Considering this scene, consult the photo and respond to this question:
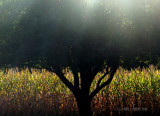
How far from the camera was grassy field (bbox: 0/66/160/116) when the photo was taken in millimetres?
8852

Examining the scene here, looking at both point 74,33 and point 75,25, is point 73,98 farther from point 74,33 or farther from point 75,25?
point 75,25

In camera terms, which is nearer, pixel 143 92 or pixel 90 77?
pixel 90 77

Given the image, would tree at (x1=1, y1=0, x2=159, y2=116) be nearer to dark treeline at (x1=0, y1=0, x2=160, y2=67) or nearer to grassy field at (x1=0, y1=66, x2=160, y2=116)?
dark treeline at (x1=0, y1=0, x2=160, y2=67)

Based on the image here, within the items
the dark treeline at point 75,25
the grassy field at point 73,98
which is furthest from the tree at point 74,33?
the grassy field at point 73,98

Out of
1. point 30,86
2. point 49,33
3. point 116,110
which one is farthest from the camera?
point 30,86

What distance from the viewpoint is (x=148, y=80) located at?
9180 millimetres

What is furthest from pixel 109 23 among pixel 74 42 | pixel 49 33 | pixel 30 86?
pixel 30 86

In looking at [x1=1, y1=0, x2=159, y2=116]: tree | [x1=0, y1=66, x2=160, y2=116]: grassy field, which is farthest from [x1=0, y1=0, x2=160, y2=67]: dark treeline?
[x1=0, y1=66, x2=160, y2=116]: grassy field

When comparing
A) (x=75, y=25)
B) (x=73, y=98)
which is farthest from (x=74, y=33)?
(x=73, y=98)

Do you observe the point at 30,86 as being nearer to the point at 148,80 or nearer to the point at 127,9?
the point at 148,80

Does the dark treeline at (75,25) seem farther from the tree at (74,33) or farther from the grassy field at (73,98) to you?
the grassy field at (73,98)

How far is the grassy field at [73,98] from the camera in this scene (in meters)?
8.85

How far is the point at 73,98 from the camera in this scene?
9.02 m

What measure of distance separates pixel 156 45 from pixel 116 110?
4.63m
